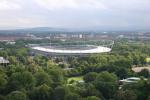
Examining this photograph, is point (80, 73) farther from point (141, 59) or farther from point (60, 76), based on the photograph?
point (141, 59)

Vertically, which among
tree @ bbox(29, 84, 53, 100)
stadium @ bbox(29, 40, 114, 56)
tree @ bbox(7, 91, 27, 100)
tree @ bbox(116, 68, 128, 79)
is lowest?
stadium @ bbox(29, 40, 114, 56)

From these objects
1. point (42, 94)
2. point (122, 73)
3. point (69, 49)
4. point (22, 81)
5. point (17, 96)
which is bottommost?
point (69, 49)

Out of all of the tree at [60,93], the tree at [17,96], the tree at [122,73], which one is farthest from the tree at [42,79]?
the tree at [122,73]

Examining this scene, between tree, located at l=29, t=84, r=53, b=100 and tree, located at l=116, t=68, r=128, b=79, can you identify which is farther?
tree, located at l=116, t=68, r=128, b=79

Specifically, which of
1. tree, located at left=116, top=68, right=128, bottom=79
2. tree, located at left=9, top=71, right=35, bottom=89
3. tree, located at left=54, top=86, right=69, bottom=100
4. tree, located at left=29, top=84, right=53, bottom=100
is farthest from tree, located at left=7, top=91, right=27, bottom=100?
tree, located at left=116, top=68, right=128, bottom=79

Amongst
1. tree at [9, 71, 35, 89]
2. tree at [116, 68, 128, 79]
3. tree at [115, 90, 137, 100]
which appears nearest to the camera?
tree at [115, 90, 137, 100]

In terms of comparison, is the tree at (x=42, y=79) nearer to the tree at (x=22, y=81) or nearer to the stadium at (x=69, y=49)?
the tree at (x=22, y=81)

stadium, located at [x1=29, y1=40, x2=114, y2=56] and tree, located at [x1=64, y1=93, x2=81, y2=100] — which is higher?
tree, located at [x1=64, y1=93, x2=81, y2=100]

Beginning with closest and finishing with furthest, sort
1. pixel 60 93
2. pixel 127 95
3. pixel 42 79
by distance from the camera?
pixel 127 95 < pixel 60 93 < pixel 42 79

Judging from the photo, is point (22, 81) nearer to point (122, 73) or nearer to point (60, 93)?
point (60, 93)

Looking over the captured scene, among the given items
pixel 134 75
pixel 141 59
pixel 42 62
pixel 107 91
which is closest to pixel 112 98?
pixel 107 91

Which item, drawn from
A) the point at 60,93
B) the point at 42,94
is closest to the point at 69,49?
the point at 42,94

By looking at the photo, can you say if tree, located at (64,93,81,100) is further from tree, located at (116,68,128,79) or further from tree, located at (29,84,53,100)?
tree, located at (116,68,128,79)
